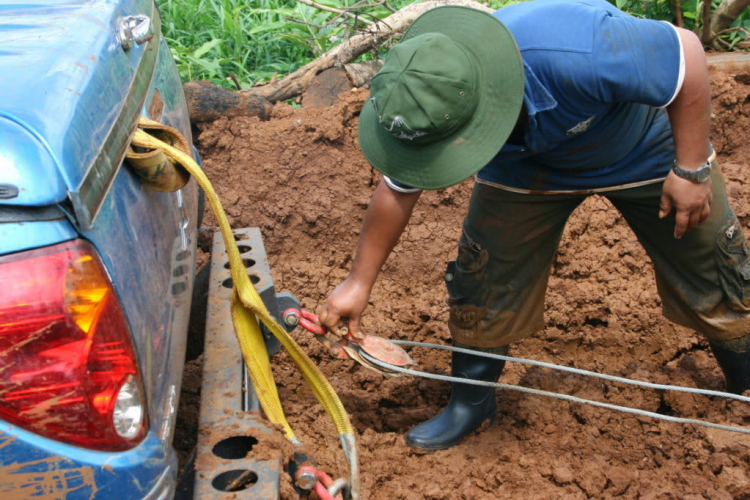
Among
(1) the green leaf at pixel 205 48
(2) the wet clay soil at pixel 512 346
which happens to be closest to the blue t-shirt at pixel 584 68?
(2) the wet clay soil at pixel 512 346

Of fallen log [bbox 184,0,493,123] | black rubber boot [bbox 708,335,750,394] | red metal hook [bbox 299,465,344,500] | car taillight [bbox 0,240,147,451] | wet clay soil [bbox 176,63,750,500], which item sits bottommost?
wet clay soil [bbox 176,63,750,500]

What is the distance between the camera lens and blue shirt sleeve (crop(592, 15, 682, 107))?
73.0 inches

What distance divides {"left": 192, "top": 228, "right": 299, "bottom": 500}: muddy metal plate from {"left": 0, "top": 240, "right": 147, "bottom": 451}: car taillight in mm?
439

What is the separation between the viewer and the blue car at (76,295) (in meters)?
1.24

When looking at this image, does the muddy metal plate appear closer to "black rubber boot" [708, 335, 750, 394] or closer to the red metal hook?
the red metal hook

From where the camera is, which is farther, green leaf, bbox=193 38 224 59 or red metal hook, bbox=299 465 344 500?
green leaf, bbox=193 38 224 59

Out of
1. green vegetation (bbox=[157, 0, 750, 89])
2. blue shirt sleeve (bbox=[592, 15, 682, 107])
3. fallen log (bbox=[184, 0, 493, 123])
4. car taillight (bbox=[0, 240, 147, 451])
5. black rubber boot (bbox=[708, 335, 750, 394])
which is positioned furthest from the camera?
green vegetation (bbox=[157, 0, 750, 89])

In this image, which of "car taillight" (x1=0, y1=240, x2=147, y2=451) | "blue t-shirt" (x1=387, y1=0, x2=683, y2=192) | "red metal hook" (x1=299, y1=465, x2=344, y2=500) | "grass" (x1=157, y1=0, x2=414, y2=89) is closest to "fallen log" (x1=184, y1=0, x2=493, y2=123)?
"grass" (x1=157, y1=0, x2=414, y2=89)

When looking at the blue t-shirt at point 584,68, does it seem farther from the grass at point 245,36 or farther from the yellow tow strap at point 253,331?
the grass at point 245,36

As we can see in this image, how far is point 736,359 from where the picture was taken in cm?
264

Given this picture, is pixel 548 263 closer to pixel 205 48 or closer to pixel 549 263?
pixel 549 263

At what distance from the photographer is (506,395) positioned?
3.14m

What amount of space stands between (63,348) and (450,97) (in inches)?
40.3

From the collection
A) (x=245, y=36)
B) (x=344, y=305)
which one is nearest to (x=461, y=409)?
(x=344, y=305)
